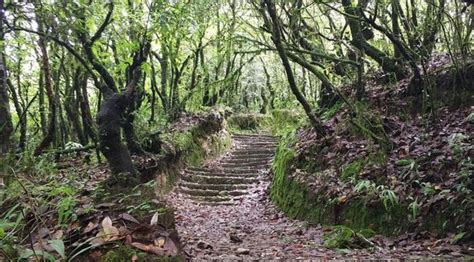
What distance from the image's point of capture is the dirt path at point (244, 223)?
4.48 metres

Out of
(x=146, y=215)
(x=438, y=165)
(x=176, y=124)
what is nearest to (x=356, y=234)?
(x=438, y=165)

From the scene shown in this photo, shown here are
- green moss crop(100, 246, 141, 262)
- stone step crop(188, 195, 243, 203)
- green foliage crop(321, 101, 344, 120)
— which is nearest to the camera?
green moss crop(100, 246, 141, 262)

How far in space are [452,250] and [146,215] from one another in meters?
3.08

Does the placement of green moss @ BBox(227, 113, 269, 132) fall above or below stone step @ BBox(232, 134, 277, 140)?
above

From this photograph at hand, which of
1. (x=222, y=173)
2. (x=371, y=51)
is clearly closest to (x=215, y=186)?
(x=222, y=173)

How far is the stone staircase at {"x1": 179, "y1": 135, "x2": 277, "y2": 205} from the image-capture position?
10156 millimetres

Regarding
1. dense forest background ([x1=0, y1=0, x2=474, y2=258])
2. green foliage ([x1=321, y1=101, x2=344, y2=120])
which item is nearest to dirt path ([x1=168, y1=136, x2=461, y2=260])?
dense forest background ([x1=0, y1=0, x2=474, y2=258])

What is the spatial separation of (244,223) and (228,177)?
12.8 ft

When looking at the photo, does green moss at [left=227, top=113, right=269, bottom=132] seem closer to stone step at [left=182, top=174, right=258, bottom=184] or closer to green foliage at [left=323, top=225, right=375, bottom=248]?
stone step at [left=182, top=174, right=258, bottom=184]

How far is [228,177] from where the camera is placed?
11336 mm

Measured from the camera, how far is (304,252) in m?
4.61

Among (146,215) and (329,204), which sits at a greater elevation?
(146,215)

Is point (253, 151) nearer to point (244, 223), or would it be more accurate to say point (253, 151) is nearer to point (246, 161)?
point (246, 161)

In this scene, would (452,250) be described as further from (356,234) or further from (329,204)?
(329,204)
